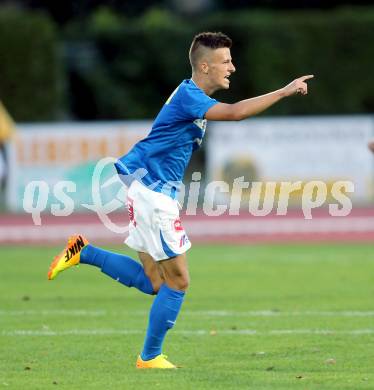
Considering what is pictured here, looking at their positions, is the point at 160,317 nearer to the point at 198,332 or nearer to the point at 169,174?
the point at 169,174

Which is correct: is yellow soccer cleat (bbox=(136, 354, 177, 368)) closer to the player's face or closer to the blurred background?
the player's face

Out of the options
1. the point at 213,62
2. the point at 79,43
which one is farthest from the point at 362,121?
the point at 213,62

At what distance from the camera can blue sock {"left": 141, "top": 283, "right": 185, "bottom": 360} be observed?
8.55m

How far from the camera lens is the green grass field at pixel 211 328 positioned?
829 centimetres

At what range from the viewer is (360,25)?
33062 millimetres

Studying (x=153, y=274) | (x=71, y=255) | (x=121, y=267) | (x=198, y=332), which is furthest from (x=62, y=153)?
(x=153, y=274)

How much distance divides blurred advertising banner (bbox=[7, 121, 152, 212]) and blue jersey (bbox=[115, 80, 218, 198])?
1615 cm

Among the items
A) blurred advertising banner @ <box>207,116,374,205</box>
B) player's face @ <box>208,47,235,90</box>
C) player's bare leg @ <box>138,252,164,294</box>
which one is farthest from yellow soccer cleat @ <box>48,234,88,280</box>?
blurred advertising banner @ <box>207,116,374,205</box>

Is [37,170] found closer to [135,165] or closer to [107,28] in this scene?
[107,28]

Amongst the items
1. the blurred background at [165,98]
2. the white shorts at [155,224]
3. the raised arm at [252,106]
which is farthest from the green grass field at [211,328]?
the blurred background at [165,98]

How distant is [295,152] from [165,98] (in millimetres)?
8577

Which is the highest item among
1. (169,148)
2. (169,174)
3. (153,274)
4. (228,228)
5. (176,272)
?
(169,148)

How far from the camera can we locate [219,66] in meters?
8.74

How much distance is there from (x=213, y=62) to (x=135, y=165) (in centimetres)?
88
